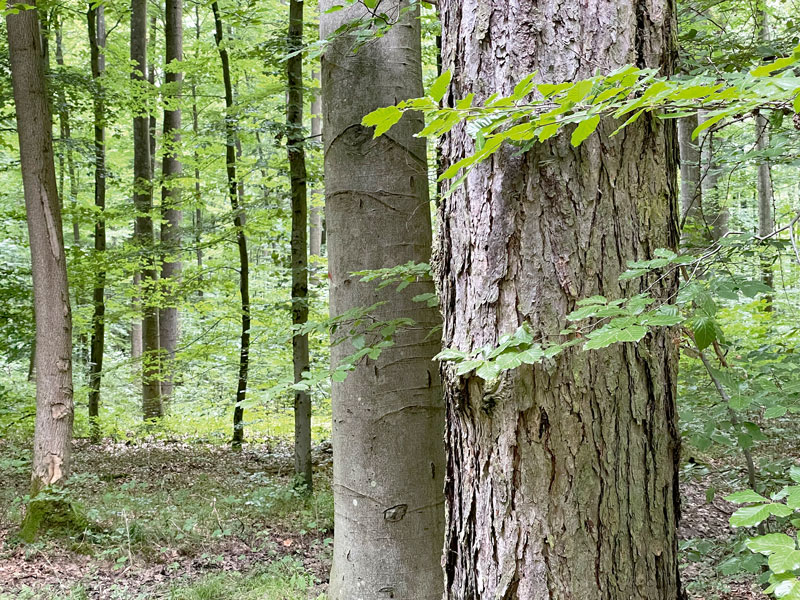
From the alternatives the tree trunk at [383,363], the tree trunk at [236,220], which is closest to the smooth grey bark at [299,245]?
the tree trunk at [236,220]

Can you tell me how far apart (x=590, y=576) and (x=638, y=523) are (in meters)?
0.18

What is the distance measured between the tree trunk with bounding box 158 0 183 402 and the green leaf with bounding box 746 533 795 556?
837cm

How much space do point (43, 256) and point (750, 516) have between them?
20.1ft

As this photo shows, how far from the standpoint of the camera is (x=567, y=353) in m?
1.46

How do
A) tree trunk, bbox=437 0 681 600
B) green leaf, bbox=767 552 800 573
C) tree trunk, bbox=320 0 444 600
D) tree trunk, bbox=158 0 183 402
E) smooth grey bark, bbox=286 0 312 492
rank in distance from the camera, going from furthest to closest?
tree trunk, bbox=158 0 183 402, smooth grey bark, bbox=286 0 312 492, tree trunk, bbox=320 0 444 600, tree trunk, bbox=437 0 681 600, green leaf, bbox=767 552 800 573

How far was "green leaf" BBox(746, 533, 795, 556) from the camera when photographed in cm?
117

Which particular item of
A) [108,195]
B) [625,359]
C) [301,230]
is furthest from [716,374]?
[108,195]

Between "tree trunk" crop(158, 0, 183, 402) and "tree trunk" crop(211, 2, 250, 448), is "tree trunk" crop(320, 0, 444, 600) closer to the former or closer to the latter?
"tree trunk" crop(211, 2, 250, 448)

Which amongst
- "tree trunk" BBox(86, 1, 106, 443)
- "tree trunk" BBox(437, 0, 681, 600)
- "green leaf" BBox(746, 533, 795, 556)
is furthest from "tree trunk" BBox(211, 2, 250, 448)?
"green leaf" BBox(746, 533, 795, 556)

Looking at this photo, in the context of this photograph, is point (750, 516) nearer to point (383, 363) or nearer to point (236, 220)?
point (383, 363)

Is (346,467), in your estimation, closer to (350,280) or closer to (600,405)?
(350,280)

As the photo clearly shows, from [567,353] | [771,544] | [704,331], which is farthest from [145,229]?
[771,544]

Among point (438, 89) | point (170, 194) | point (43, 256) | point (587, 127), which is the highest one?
point (170, 194)

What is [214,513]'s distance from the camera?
20.1 feet
